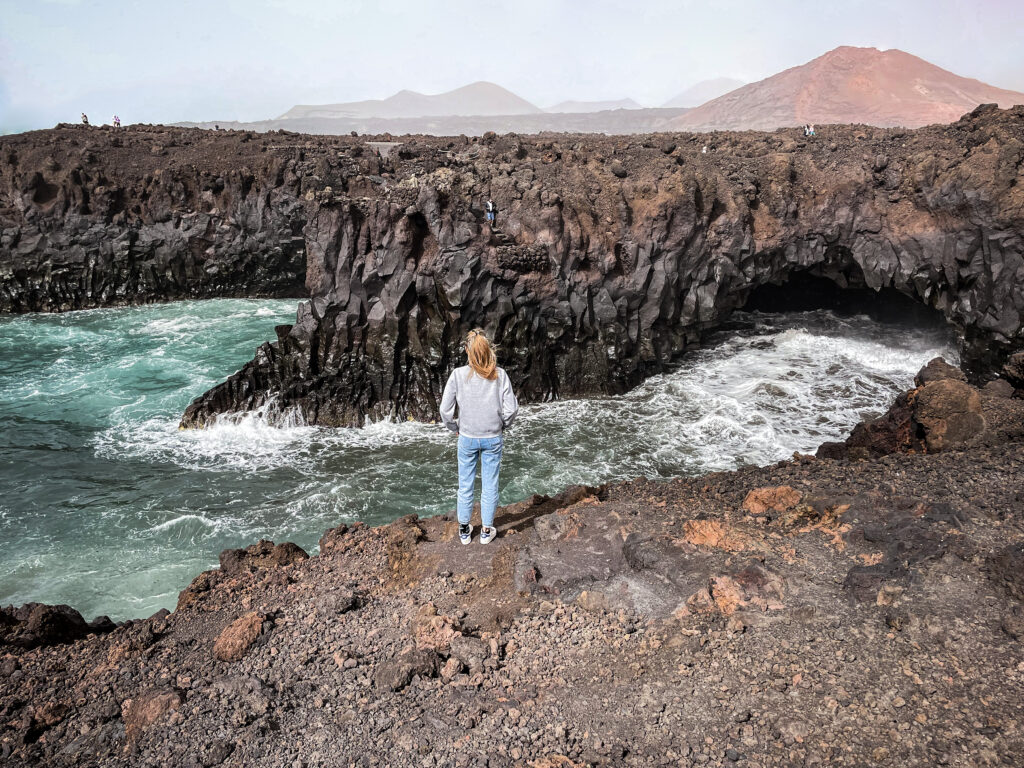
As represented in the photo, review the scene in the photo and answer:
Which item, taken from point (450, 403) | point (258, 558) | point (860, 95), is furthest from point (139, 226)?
point (860, 95)

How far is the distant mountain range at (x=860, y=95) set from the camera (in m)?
77.6

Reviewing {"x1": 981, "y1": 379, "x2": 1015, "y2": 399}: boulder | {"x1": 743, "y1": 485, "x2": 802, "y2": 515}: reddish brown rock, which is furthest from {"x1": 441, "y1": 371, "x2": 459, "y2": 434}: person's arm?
{"x1": 981, "y1": 379, "x2": 1015, "y2": 399}: boulder

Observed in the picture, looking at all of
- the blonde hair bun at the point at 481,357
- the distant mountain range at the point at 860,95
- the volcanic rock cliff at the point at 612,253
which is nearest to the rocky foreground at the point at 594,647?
the blonde hair bun at the point at 481,357

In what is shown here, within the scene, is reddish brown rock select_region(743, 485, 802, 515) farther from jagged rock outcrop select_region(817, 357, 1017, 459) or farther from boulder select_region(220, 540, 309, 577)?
boulder select_region(220, 540, 309, 577)

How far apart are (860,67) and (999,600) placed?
341ft

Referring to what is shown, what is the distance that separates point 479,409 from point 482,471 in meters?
0.66

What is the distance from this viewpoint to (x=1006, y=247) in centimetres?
1669

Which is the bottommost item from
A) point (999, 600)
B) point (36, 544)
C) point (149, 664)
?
point (36, 544)

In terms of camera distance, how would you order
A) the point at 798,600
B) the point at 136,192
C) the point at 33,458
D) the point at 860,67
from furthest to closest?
1. the point at 860,67
2. the point at 136,192
3. the point at 33,458
4. the point at 798,600

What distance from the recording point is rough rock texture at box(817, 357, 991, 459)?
9.34 meters

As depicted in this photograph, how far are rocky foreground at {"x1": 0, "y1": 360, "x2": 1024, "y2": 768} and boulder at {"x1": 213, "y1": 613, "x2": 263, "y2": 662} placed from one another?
0.02 metres

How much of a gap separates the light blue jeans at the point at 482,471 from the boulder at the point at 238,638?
2216mm

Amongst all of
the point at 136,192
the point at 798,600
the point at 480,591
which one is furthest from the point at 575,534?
the point at 136,192

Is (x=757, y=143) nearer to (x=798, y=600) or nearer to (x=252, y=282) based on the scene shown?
(x=798, y=600)
